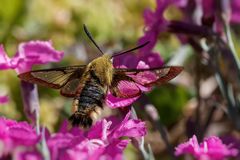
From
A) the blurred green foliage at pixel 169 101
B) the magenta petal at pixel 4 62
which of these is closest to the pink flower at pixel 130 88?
the magenta petal at pixel 4 62

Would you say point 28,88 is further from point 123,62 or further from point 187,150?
point 187,150

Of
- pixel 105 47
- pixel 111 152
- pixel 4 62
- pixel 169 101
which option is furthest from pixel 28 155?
pixel 105 47

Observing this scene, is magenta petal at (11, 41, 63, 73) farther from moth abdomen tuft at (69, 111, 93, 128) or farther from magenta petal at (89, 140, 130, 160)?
magenta petal at (89, 140, 130, 160)

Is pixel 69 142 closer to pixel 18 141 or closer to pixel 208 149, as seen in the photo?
pixel 18 141

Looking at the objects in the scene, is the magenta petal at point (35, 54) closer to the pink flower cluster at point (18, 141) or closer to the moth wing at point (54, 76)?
the moth wing at point (54, 76)

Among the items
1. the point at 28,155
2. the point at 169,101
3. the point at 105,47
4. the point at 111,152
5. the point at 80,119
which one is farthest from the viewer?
the point at 105,47

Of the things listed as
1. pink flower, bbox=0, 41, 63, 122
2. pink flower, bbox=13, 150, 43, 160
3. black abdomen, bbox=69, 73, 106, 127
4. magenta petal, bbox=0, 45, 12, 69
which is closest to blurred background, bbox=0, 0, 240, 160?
pink flower, bbox=0, 41, 63, 122
